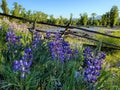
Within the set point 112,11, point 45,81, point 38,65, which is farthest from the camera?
point 112,11

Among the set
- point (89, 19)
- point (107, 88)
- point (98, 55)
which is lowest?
point (89, 19)

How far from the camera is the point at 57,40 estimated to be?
3.21 m

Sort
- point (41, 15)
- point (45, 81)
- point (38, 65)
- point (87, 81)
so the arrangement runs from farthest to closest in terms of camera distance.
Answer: point (41, 15), point (38, 65), point (45, 81), point (87, 81)

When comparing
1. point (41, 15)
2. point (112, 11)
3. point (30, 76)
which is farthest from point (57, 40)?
point (112, 11)

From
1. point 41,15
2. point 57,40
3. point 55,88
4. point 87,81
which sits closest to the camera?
point 87,81

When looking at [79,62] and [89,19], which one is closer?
[79,62]

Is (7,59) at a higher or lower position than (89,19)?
higher

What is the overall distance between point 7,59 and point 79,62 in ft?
2.66

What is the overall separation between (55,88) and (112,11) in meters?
57.9

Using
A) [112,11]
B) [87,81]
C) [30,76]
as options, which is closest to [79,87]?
[87,81]

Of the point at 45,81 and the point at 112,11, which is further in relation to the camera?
the point at 112,11

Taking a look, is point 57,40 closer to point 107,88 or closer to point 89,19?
point 107,88

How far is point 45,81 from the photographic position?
2.74 meters

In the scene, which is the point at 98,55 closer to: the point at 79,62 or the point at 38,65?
the point at 79,62
